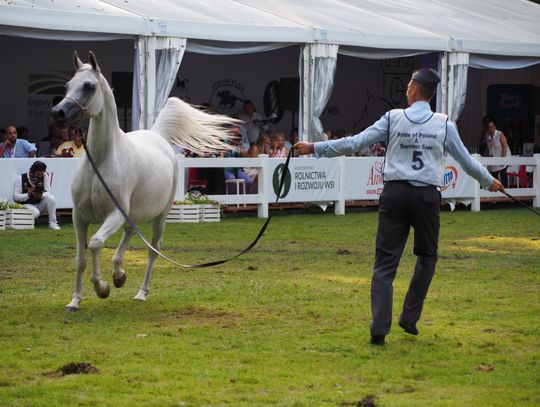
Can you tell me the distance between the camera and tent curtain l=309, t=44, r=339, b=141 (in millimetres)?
21698

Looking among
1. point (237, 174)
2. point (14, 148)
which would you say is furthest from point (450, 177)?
point (14, 148)

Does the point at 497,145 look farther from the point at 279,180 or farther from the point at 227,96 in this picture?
the point at 279,180

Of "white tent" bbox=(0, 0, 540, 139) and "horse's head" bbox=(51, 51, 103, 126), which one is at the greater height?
"white tent" bbox=(0, 0, 540, 139)

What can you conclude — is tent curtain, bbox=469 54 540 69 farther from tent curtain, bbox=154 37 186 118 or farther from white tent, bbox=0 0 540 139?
tent curtain, bbox=154 37 186 118

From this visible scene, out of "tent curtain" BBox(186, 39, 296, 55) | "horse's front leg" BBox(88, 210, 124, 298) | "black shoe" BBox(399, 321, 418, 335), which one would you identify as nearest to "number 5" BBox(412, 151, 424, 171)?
"black shoe" BBox(399, 321, 418, 335)

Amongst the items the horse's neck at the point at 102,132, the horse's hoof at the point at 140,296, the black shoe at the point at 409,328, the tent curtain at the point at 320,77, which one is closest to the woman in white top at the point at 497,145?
the tent curtain at the point at 320,77

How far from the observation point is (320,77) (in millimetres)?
21812

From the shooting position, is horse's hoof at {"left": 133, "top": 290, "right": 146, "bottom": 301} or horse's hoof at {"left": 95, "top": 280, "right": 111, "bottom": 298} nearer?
horse's hoof at {"left": 95, "top": 280, "right": 111, "bottom": 298}

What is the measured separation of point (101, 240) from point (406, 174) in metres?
2.80

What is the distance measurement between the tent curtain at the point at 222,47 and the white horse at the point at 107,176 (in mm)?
9106

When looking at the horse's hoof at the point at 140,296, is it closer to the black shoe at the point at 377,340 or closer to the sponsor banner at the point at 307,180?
the black shoe at the point at 377,340

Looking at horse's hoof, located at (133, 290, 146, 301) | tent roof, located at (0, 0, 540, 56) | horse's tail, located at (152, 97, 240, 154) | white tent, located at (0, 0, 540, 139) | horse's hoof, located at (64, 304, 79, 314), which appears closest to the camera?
horse's hoof, located at (64, 304, 79, 314)

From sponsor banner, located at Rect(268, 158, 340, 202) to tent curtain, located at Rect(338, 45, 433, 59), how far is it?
2198mm

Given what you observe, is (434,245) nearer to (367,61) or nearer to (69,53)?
(69,53)
